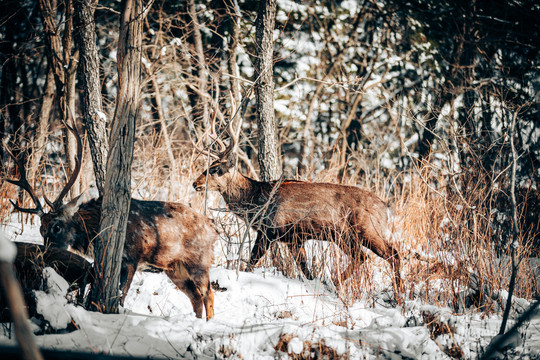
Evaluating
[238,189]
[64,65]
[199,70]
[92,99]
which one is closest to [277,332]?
[238,189]

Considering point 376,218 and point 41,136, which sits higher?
point 41,136

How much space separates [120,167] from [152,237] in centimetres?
80

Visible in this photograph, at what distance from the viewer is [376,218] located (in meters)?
5.45

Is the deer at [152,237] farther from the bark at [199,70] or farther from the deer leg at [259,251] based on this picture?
the bark at [199,70]

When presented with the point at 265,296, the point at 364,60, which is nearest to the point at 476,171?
the point at 265,296

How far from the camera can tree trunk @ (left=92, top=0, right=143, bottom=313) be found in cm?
384

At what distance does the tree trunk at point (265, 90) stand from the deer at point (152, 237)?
2.05 metres

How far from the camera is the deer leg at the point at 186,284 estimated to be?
4.29 m

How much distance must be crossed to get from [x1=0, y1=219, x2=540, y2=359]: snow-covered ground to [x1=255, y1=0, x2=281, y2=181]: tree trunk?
247 cm

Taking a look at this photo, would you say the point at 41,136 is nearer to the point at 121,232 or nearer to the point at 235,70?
the point at 235,70

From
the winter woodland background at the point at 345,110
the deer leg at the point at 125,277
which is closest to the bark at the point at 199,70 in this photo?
the winter woodland background at the point at 345,110

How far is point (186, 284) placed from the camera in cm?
437

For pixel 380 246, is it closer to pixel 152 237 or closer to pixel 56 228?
pixel 152 237

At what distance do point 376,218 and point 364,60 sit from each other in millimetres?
8458
